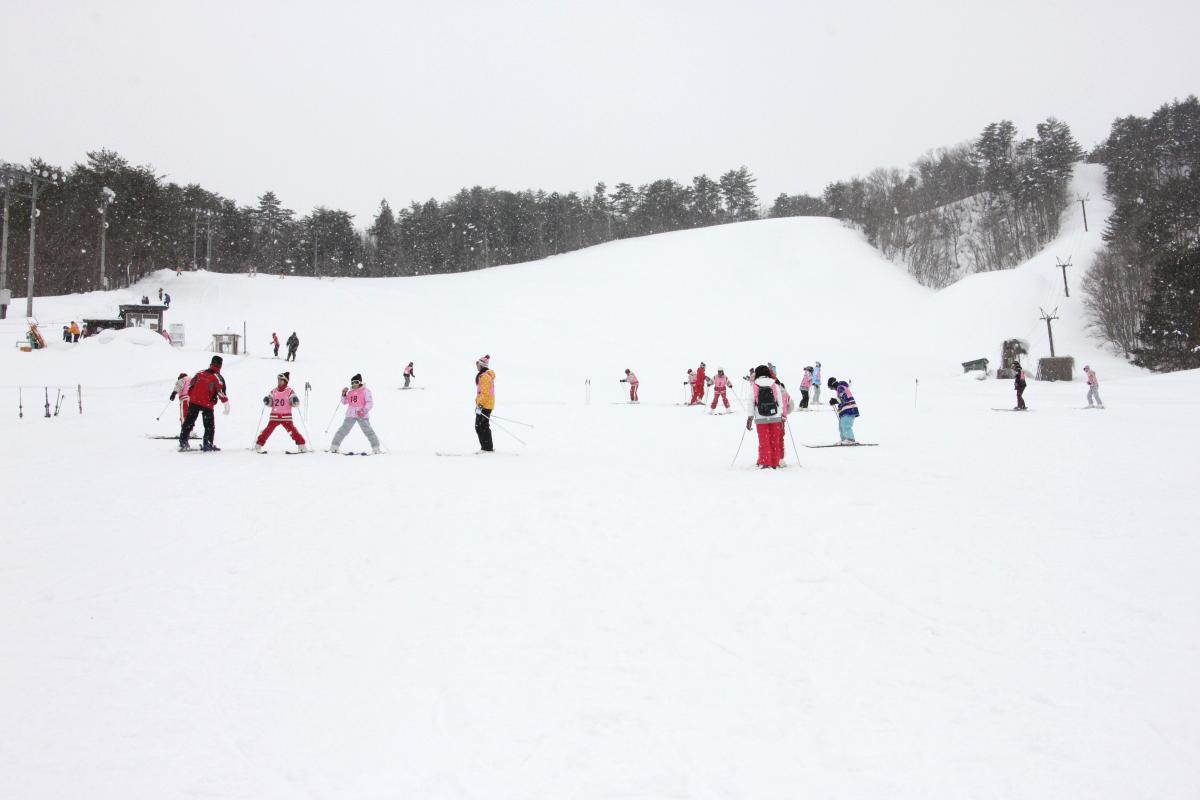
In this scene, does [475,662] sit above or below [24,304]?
below

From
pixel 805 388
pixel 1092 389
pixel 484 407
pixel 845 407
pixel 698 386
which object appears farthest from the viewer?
pixel 698 386

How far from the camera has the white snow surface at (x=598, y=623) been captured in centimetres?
304

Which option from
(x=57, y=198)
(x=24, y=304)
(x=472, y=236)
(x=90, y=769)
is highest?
(x=472, y=236)

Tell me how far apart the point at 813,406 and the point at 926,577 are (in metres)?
23.5

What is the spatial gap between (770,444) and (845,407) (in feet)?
13.0

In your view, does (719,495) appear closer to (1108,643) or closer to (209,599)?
(1108,643)

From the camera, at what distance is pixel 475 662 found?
399 centimetres

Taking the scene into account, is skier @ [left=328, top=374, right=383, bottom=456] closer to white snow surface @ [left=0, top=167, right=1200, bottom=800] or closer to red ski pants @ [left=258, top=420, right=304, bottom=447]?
red ski pants @ [left=258, top=420, right=304, bottom=447]

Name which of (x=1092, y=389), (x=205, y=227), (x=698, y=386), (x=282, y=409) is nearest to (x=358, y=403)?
(x=282, y=409)

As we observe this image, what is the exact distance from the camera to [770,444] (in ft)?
37.5

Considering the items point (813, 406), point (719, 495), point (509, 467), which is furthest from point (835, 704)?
point (813, 406)

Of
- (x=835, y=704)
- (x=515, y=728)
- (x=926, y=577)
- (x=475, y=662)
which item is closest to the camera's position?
(x=515, y=728)

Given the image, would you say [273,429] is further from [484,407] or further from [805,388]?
[805,388]

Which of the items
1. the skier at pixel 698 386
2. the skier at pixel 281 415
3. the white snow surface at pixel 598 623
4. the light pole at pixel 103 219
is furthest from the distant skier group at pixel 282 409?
the light pole at pixel 103 219
